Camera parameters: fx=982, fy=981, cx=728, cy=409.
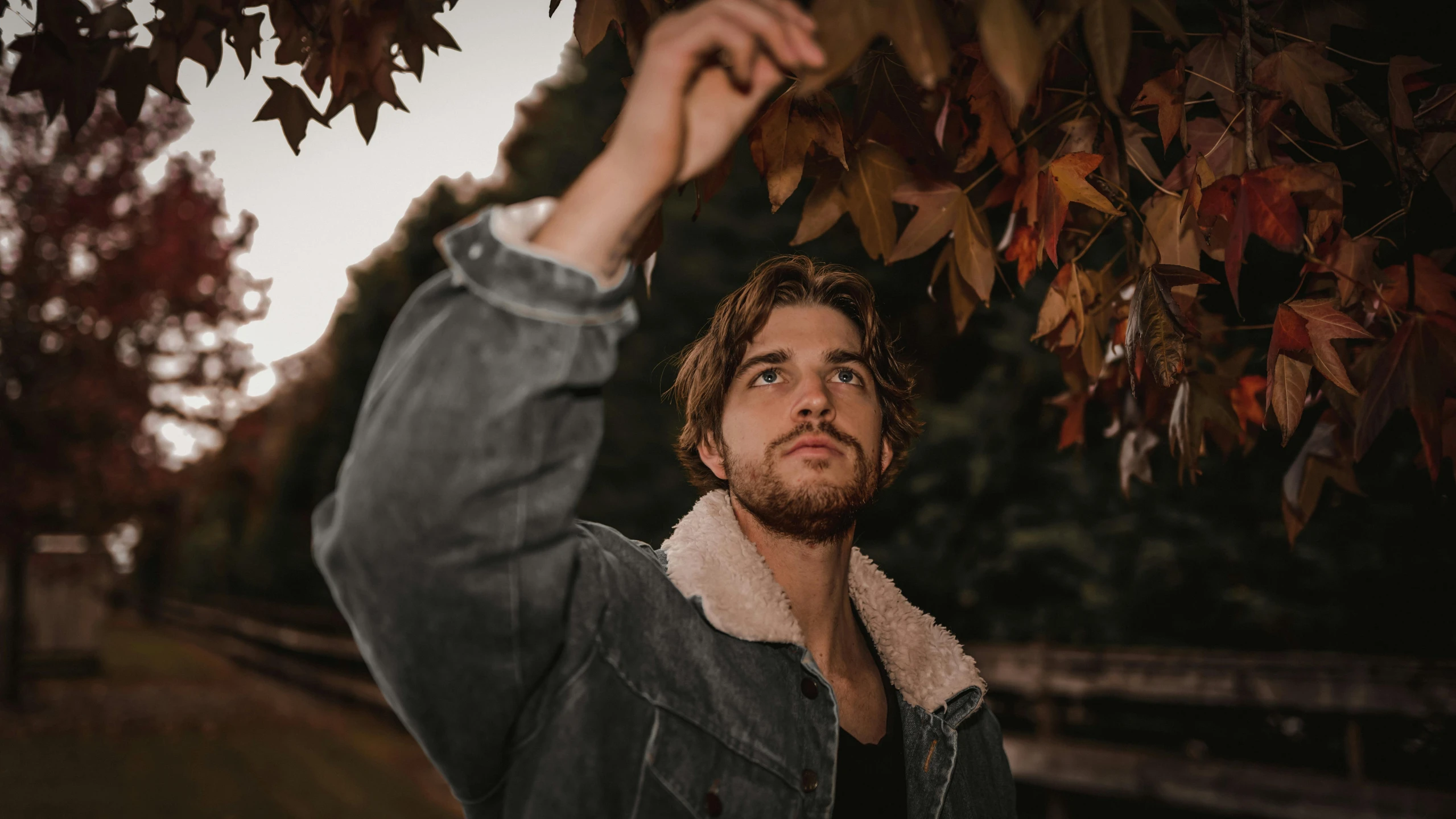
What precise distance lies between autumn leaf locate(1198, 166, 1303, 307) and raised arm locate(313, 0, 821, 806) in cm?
88

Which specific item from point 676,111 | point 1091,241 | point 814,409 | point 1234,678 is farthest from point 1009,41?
point 1234,678

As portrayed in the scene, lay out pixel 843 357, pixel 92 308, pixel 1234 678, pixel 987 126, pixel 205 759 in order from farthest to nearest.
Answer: pixel 92 308
pixel 205 759
pixel 1234 678
pixel 843 357
pixel 987 126

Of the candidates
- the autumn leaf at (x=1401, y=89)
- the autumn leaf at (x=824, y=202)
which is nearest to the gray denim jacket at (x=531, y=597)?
the autumn leaf at (x=824, y=202)

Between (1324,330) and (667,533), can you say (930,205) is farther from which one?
(667,533)

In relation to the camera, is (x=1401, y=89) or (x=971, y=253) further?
(x=971, y=253)

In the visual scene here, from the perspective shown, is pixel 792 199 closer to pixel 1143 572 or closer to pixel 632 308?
pixel 1143 572

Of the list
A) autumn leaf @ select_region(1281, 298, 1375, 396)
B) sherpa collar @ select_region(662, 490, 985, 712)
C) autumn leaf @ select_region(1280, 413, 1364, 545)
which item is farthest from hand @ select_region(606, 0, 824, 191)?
autumn leaf @ select_region(1280, 413, 1364, 545)

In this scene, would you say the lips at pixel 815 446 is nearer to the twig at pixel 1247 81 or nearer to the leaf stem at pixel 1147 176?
the leaf stem at pixel 1147 176

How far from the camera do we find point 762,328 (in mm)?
2451

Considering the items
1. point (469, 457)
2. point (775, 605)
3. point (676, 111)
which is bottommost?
point (775, 605)

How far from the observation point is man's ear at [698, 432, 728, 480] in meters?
2.55

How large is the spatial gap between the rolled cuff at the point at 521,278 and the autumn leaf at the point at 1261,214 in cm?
101

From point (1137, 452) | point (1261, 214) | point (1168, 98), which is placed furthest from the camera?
point (1137, 452)

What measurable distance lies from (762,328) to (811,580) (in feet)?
2.09
